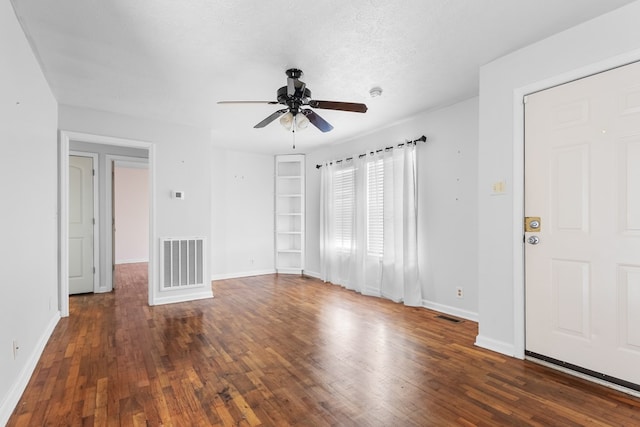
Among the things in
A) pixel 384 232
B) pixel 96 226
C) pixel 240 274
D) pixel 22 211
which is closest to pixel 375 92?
pixel 384 232

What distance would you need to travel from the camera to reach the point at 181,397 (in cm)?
211

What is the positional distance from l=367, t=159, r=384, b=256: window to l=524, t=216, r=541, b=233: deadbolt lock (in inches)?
91.3

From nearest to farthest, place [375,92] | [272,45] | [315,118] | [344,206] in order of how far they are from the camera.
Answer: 1. [272,45]
2. [315,118]
3. [375,92]
4. [344,206]

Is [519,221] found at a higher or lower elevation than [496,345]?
higher

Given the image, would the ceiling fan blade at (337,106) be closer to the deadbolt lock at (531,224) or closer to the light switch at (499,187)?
the light switch at (499,187)

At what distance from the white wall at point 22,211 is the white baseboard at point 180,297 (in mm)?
1254

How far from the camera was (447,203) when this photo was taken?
4.02m

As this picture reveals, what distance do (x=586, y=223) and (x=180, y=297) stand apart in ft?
15.8

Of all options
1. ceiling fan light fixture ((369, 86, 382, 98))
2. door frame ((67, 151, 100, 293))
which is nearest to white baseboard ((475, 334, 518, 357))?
ceiling fan light fixture ((369, 86, 382, 98))

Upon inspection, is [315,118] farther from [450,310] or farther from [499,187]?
[450,310]

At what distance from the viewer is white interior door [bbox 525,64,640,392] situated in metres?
2.14

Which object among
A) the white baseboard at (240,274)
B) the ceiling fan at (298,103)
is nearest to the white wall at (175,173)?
the white baseboard at (240,274)

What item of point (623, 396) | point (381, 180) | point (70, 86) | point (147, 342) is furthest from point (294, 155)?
point (623, 396)

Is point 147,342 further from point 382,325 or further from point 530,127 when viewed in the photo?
point 530,127
